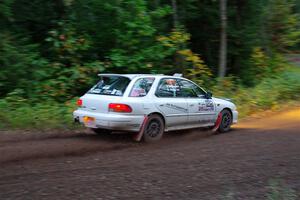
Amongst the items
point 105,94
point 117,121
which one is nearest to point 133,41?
point 105,94

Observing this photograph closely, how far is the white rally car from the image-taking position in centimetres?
1023

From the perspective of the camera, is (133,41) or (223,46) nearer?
(133,41)

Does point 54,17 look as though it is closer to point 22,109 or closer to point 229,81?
point 22,109

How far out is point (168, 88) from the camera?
446 inches

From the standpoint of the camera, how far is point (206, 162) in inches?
332

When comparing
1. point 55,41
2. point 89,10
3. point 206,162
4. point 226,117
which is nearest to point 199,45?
point 89,10

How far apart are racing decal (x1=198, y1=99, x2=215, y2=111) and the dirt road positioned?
66 cm

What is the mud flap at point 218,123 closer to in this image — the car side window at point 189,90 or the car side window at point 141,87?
the car side window at point 189,90

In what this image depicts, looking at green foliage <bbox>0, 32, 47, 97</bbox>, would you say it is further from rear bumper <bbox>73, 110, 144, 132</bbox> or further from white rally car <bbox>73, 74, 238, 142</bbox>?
rear bumper <bbox>73, 110, 144, 132</bbox>

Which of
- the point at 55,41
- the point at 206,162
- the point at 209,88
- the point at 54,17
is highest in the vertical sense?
the point at 54,17

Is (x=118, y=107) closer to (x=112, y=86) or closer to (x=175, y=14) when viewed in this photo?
(x=112, y=86)

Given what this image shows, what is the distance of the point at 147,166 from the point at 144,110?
8.54ft

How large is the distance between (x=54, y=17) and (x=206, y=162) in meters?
11.5

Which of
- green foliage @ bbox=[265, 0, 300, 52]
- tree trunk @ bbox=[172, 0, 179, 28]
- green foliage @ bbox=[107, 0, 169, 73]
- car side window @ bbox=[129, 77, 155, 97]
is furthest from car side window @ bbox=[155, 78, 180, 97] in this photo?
green foliage @ bbox=[265, 0, 300, 52]
